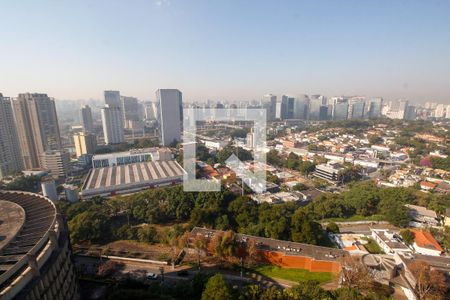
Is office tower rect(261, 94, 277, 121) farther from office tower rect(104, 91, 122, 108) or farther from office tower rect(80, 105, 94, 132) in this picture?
office tower rect(80, 105, 94, 132)

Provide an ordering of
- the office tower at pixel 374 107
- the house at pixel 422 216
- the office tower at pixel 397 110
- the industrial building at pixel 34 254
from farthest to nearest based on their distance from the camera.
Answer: the office tower at pixel 374 107 < the office tower at pixel 397 110 < the house at pixel 422 216 < the industrial building at pixel 34 254

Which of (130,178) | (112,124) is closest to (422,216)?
(130,178)

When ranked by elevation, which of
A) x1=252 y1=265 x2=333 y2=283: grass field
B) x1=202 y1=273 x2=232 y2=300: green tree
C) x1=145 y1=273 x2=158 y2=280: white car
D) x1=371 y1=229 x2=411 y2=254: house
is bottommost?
x1=252 y1=265 x2=333 y2=283: grass field

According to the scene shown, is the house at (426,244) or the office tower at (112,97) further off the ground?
the office tower at (112,97)

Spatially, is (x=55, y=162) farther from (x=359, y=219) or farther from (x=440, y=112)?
(x=440, y=112)

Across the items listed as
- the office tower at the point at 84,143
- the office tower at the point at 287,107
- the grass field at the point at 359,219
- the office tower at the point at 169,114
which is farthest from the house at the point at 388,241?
the office tower at the point at 287,107

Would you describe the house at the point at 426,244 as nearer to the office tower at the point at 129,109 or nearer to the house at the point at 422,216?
the house at the point at 422,216

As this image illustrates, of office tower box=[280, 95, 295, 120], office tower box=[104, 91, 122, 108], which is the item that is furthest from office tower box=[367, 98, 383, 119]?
office tower box=[104, 91, 122, 108]
